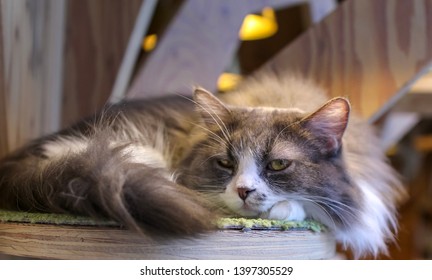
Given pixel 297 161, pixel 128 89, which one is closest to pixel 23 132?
pixel 128 89

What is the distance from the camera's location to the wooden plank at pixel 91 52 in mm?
1731

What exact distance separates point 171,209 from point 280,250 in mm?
241

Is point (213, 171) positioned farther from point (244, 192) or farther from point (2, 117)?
point (2, 117)

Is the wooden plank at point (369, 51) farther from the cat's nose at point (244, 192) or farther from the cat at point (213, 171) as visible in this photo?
the cat's nose at point (244, 192)

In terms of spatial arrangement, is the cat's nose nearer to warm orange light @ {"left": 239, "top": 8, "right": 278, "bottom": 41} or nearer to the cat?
the cat

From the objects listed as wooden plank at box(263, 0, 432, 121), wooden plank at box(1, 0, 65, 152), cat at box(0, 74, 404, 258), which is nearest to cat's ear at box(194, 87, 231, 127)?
cat at box(0, 74, 404, 258)

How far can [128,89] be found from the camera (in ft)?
5.88

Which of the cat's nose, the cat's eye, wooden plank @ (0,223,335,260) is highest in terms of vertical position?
the cat's eye

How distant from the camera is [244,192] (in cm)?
101

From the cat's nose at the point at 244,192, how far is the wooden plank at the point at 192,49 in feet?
2.35

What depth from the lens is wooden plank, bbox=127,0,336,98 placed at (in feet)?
5.51

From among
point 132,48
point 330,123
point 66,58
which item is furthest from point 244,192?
point 66,58

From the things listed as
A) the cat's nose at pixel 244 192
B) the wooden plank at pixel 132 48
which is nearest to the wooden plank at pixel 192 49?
the wooden plank at pixel 132 48

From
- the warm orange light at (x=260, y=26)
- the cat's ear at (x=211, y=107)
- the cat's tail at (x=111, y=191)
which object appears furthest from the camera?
the warm orange light at (x=260, y=26)
